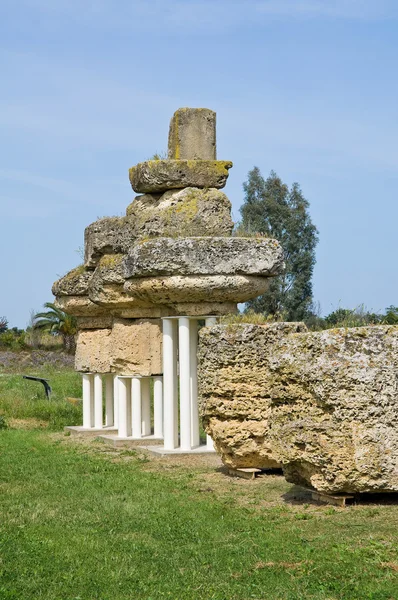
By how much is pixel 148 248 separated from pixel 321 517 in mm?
5891

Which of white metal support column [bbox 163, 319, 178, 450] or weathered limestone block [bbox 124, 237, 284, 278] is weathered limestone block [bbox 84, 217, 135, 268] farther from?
weathered limestone block [bbox 124, 237, 284, 278]

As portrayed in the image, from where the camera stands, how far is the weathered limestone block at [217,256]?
13773mm

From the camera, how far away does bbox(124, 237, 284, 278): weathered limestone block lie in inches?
542

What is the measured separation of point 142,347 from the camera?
17094 millimetres

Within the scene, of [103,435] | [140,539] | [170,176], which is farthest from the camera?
[103,435]

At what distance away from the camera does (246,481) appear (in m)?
12.2

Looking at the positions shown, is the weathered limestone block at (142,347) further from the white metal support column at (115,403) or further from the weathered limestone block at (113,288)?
the white metal support column at (115,403)

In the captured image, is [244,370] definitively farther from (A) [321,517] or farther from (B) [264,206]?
(B) [264,206]

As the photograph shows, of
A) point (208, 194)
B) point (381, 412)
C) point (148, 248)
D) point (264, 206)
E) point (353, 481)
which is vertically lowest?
point (353, 481)

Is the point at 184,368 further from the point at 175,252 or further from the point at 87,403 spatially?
the point at 87,403

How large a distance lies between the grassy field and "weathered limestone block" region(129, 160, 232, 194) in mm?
4392

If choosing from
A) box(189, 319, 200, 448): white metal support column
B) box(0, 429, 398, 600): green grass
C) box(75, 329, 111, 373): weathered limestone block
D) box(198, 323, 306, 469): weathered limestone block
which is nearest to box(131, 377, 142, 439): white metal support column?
box(75, 329, 111, 373): weathered limestone block

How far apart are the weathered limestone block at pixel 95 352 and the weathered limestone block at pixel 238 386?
6.98 meters

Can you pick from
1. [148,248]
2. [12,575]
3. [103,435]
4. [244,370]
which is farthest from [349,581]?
[103,435]
